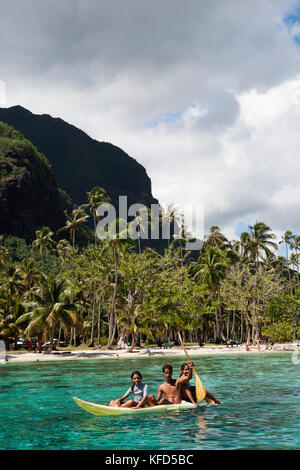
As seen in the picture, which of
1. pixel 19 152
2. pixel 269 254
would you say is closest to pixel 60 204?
pixel 19 152

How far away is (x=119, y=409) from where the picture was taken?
14672 millimetres

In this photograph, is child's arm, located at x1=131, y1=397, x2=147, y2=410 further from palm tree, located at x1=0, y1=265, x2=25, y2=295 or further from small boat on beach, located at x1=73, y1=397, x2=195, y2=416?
palm tree, located at x1=0, y1=265, x2=25, y2=295

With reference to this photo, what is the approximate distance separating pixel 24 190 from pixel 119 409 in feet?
426

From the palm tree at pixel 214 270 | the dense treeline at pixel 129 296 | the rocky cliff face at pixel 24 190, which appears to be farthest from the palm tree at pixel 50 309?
the rocky cliff face at pixel 24 190

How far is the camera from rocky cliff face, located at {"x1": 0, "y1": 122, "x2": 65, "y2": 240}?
132375mm

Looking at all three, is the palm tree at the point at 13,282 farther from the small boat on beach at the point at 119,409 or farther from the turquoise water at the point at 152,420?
the small boat on beach at the point at 119,409

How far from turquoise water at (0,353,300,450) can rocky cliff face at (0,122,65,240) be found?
11097cm

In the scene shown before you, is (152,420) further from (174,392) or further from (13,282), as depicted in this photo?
(13,282)

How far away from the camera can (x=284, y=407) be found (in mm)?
16438

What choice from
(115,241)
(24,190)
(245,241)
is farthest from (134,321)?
(24,190)

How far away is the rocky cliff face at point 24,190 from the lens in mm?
132375

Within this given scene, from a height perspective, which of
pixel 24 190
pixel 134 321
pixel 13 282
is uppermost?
pixel 24 190

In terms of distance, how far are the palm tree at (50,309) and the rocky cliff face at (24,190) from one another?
85.5 m

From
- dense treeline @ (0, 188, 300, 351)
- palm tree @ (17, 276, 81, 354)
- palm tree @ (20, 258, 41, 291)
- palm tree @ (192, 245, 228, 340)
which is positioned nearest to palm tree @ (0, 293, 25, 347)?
dense treeline @ (0, 188, 300, 351)
